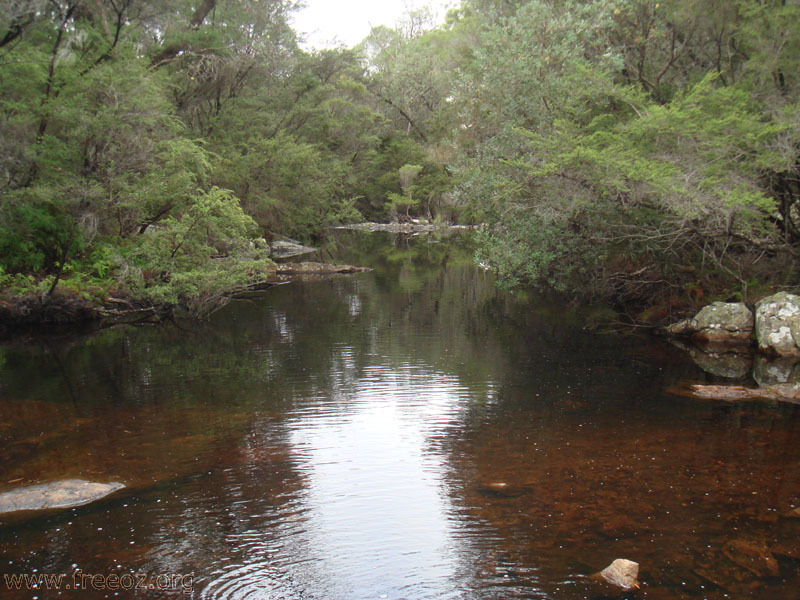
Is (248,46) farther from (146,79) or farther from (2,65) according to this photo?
(2,65)

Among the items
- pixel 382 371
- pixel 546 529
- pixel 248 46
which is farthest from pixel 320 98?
pixel 546 529

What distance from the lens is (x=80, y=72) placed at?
1781cm

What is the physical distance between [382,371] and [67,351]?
23.1 feet

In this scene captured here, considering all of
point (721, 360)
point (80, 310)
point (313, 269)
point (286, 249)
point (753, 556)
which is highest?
point (286, 249)

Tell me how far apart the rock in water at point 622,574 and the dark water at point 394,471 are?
0.32 ft

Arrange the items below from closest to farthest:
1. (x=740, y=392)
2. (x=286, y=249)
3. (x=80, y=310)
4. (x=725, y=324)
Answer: (x=740, y=392)
(x=725, y=324)
(x=80, y=310)
(x=286, y=249)

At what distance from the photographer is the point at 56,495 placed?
659 cm

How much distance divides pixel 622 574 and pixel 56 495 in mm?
5352

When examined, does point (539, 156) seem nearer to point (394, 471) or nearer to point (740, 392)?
point (740, 392)

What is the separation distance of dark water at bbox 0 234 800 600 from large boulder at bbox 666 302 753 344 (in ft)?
4.23

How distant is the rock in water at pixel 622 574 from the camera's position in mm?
5059

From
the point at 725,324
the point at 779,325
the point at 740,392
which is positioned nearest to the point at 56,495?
the point at 740,392

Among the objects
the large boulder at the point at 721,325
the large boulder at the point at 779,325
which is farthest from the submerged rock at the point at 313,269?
the large boulder at the point at 779,325

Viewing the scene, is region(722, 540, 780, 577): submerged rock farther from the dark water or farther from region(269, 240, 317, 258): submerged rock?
region(269, 240, 317, 258): submerged rock
